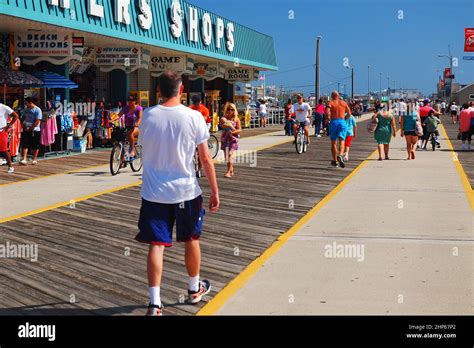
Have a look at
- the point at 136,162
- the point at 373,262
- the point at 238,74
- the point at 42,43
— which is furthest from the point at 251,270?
the point at 238,74

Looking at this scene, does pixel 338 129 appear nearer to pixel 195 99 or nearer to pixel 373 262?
pixel 195 99

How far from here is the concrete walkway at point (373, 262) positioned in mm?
5996

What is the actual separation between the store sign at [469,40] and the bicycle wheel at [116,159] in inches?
3699

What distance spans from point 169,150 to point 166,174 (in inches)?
7.3

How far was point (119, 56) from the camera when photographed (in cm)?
2597

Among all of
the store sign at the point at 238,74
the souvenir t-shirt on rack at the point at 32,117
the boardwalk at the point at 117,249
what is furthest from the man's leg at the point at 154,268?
the store sign at the point at 238,74

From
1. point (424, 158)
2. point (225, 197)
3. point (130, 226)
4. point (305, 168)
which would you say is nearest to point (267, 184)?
point (225, 197)

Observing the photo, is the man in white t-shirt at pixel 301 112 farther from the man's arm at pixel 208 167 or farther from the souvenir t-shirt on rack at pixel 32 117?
the man's arm at pixel 208 167

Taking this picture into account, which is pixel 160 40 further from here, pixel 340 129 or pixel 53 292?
pixel 53 292

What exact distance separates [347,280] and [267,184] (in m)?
7.97

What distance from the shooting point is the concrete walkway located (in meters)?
6.00

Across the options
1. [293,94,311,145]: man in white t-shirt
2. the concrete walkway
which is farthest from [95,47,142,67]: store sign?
the concrete walkway

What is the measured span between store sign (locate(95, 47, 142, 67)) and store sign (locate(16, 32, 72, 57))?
16.9ft

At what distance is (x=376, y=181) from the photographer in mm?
15000
